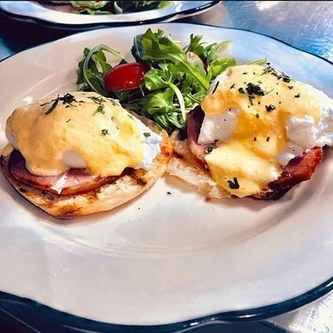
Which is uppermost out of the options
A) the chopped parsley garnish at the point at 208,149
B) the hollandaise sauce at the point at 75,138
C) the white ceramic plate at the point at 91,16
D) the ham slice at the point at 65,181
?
the hollandaise sauce at the point at 75,138

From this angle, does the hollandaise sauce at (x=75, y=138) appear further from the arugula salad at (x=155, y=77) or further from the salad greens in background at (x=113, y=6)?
the salad greens in background at (x=113, y=6)

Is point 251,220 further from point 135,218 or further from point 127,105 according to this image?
point 127,105

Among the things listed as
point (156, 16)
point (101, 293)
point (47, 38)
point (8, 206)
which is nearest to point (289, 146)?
point (101, 293)

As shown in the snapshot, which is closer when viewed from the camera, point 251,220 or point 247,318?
point 247,318

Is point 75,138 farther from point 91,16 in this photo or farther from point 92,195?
point 91,16

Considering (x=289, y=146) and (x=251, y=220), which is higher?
(x=289, y=146)

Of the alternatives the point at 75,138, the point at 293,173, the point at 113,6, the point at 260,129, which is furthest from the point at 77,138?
the point at 113,6

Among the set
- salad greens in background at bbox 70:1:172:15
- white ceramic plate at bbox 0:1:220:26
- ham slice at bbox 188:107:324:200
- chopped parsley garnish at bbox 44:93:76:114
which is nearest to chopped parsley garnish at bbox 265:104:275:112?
ham slice at bbox 188:107:324:200

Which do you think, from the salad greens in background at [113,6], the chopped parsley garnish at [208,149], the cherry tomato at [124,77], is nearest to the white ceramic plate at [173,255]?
the chopped parsley garnish at [208,149]
